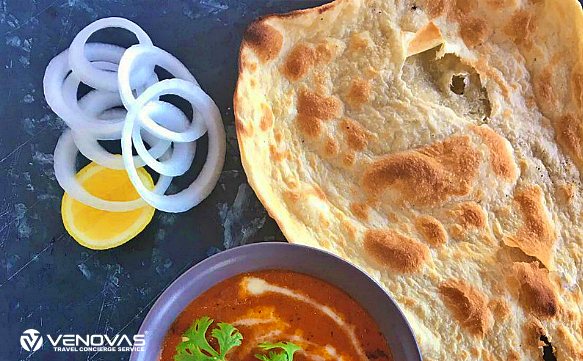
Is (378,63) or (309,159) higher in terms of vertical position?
(378,63)

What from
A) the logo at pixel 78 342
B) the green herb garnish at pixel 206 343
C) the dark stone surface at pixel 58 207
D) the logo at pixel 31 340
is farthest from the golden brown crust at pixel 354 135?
the logo at pixel 31 340

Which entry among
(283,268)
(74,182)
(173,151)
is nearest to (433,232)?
(283,268)

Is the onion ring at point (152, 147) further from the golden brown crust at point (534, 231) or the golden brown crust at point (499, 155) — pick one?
the golden brown crust at point (534, 231)

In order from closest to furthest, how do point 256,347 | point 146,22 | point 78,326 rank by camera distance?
point 256,347 → point 78,326 → point 146,22

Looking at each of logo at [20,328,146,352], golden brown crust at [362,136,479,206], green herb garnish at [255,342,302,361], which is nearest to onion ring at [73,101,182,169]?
logo at [20,328,146,352]

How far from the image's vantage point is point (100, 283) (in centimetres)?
256

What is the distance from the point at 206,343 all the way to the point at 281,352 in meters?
0.20

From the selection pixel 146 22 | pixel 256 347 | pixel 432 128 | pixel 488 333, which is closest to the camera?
pixel 256 347

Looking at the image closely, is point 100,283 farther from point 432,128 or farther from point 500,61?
point 500,61

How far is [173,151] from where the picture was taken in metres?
2.62

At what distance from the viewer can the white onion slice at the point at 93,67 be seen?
2.59 metres

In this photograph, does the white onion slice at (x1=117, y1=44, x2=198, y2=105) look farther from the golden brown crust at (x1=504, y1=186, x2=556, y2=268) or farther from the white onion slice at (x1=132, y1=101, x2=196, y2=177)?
the golden brown crust at (x1=504, y1=186, x2=556, y2=268)

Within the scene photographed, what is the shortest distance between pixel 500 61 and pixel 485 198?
0.47 m

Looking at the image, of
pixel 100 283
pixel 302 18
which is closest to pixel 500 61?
pixel 302 18
